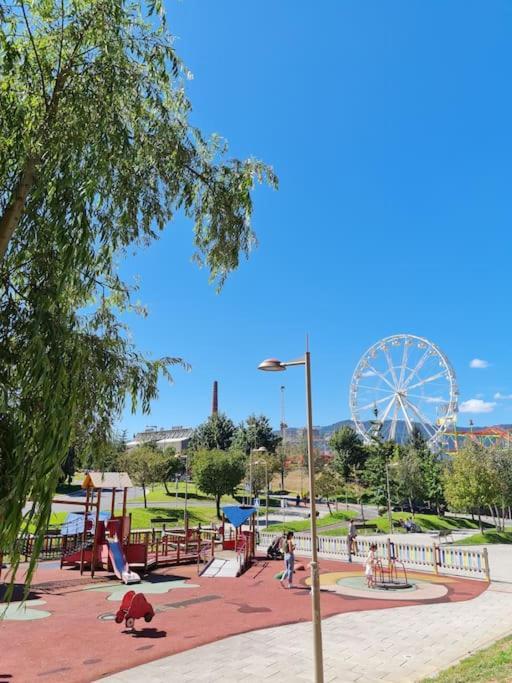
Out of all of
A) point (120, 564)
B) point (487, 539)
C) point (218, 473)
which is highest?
point (218, 473)

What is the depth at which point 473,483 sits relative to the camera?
37062 millimetres

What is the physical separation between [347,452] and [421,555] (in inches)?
2148

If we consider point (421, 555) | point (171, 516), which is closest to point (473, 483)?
point (421, 555)

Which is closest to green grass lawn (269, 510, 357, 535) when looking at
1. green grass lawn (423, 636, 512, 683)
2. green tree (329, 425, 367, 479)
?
green tree (329, 425, 367, 479)

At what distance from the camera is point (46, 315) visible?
5.44 metres

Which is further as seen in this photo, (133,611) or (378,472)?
(378,472)

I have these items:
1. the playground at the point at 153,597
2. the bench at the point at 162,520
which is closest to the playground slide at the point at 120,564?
the playground at the point at 153,597

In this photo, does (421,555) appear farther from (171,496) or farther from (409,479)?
(171,496)

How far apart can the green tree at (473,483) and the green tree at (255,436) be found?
123ft

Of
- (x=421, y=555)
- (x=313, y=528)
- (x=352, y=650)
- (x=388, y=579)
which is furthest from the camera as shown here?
(x=421, y=555)

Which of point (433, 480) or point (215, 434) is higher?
point (215, 434)

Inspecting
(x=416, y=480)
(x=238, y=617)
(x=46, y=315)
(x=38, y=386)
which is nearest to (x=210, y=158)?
(x=46, y=315)

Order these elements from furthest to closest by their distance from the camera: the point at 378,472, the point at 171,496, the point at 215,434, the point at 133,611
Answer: the point at 215,434, the point at 171,496, the point at 378,472, the point at 133,611

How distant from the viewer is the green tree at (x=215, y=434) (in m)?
74.4
